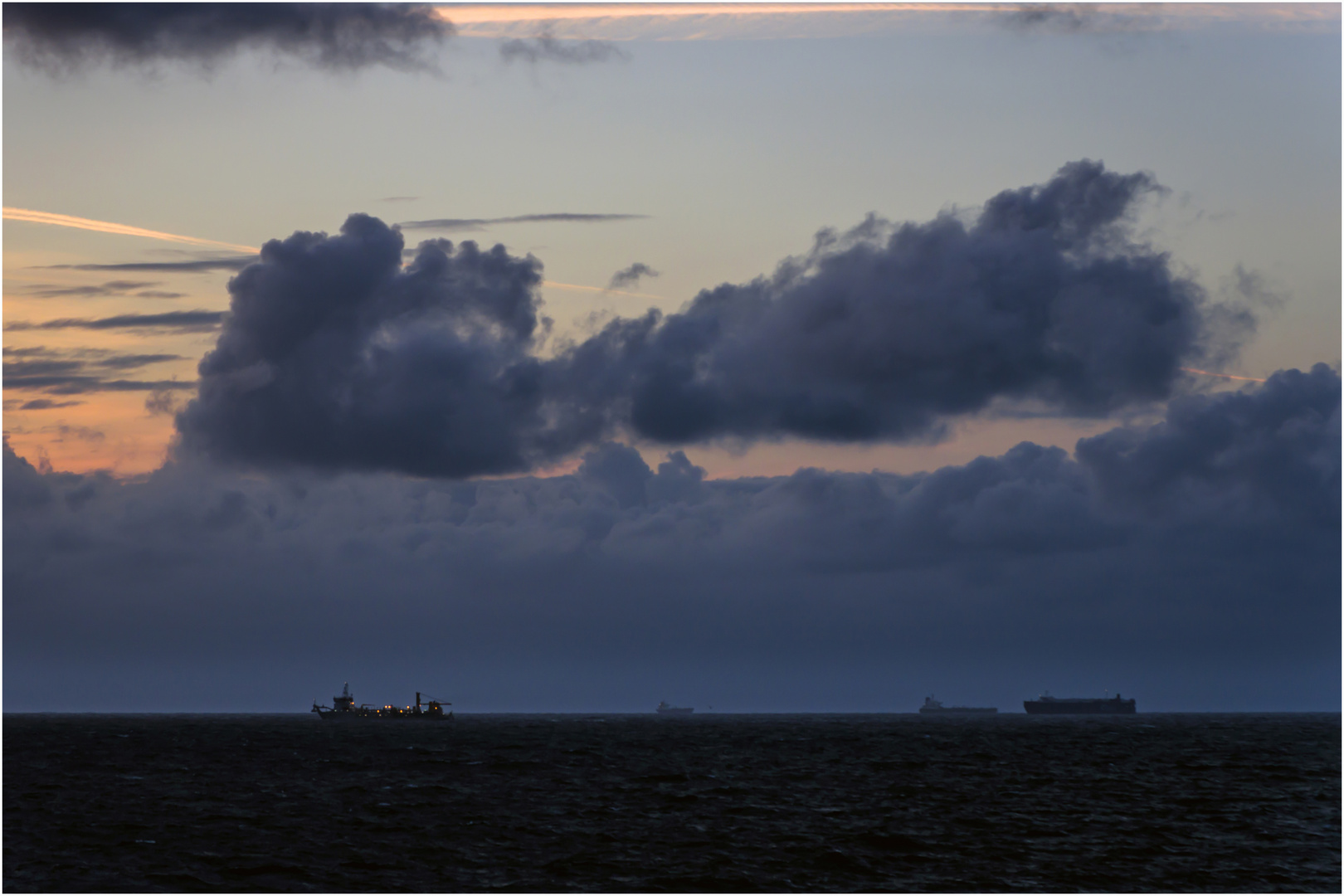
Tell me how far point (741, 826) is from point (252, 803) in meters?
35.8

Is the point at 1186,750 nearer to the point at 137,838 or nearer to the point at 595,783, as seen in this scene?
the point at 595,783

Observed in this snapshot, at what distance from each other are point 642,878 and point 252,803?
134ft

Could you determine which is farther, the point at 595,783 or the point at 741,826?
the point at 595,783

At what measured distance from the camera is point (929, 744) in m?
188

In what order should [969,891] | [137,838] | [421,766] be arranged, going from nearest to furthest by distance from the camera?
[969,891]
[137,838]
[421,766]

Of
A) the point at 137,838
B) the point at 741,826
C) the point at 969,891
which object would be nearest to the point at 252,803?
the point at 137,838

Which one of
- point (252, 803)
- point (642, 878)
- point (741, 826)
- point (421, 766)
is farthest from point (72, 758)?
point (642, 878)

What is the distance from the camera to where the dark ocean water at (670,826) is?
180 feet

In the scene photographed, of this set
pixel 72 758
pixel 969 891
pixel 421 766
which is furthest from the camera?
pixel 72 758

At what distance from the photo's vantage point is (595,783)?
102 metres

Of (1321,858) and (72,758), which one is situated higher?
(1321,858)

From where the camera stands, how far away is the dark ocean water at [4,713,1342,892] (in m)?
54.8

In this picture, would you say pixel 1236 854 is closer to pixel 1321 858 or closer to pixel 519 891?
pixel 1321 858

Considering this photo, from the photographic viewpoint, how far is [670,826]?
71.1 m
